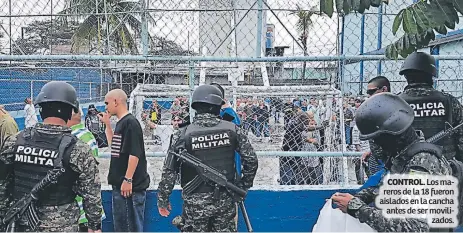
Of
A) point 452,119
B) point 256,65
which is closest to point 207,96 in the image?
point 452,119

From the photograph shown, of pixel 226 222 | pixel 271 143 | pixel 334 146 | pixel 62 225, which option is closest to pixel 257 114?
pixel 271 143

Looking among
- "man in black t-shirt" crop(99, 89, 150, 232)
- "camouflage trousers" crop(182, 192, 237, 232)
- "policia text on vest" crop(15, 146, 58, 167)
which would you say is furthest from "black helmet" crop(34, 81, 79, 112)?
"camouflage trousers" crop(182, 192, 237, 232)

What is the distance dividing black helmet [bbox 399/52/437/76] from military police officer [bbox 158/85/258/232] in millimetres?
1339

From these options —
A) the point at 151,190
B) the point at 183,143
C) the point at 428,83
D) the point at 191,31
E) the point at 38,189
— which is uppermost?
the point at 191,31

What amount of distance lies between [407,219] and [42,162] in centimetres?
205

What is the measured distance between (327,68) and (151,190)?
6.91 feet

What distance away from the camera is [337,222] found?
263 centimetres

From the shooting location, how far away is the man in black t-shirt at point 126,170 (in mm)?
3902

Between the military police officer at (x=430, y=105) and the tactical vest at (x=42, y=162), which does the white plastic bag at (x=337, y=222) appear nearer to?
the military police officer at (x=430, y=105)

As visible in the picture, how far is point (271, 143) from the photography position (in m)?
8.23

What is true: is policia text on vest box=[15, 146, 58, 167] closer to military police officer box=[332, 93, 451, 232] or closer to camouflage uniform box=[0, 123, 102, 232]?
camouflage uniform box=[0, 123, 102, 232]

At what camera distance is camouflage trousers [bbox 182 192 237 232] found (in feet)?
11.4

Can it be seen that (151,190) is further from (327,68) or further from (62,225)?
(327,68)

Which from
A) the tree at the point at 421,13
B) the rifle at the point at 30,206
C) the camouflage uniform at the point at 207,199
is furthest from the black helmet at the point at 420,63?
the rifle at the point at 30,206
